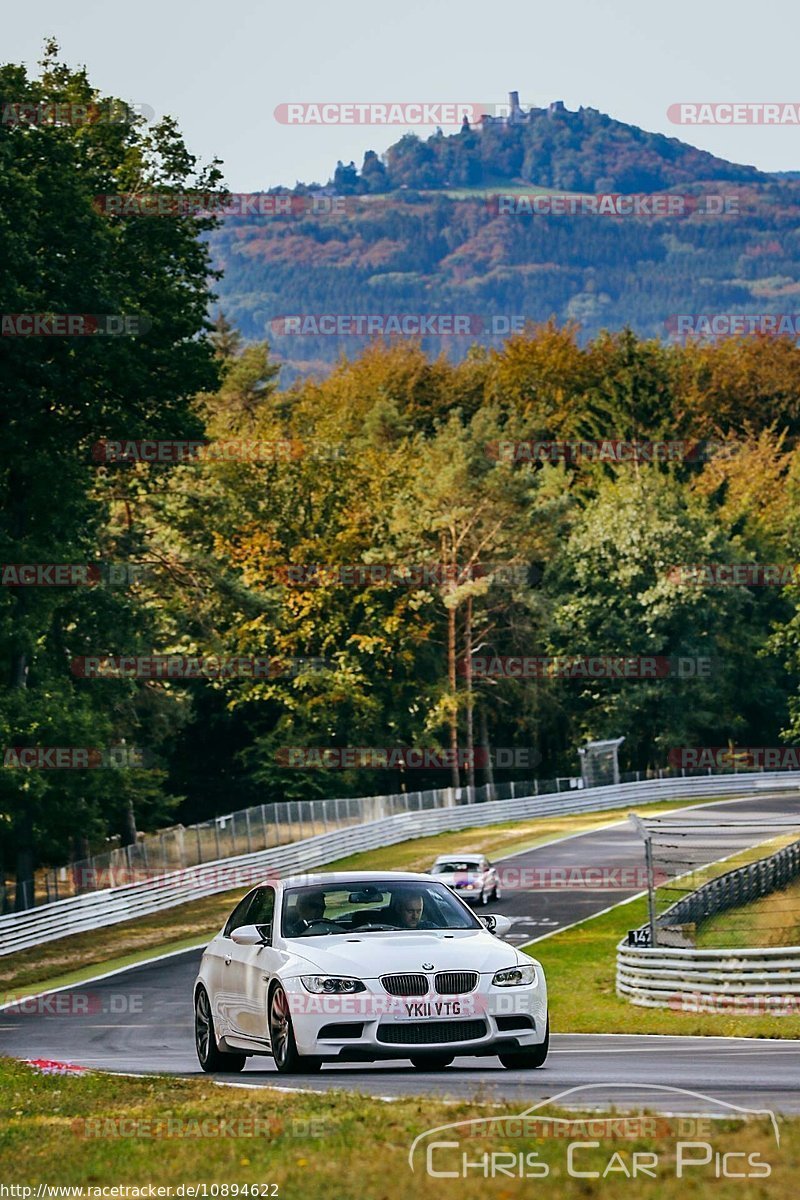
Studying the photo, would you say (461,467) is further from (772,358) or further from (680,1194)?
(680,1194)

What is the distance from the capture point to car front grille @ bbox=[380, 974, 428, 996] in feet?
41.5

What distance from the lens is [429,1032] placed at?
12.7 metres

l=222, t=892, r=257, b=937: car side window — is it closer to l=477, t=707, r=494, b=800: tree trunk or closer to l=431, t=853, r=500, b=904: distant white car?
l=431, t=853, r=500, b=904: distant white car

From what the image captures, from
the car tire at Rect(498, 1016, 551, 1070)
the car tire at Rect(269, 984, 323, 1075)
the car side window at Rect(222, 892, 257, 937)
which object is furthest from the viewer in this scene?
the car side window at Rect(222, 892, 257, 937)

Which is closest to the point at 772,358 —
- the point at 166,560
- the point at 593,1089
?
the point at 166,560

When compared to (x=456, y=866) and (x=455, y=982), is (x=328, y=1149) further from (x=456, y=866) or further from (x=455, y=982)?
(x=456, y=866)

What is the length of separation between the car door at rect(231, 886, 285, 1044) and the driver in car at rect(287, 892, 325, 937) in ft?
0.62

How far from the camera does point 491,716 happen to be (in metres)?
88.5

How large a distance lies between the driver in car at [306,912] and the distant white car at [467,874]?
3027cm

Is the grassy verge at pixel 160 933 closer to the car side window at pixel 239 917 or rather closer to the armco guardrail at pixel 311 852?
the armco guardrail at pixel 311 852

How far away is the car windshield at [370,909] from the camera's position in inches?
540

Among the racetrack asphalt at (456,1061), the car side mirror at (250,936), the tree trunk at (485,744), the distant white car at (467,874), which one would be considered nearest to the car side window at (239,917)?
the car side mirror at (250,936)

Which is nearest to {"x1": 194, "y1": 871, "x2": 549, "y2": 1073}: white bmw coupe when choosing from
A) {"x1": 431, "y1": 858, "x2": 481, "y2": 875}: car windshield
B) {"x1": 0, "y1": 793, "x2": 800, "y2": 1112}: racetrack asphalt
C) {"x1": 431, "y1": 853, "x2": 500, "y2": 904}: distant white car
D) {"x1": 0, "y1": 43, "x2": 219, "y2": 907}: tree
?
{"x1": 0, "y1": 793, "x2": 800, "y2": 1112}: racetrack asphalt

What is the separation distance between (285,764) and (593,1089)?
213 feet
